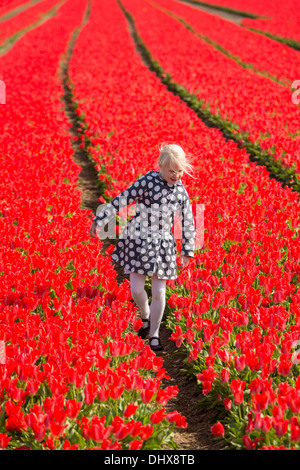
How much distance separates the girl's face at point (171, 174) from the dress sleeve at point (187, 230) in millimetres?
270

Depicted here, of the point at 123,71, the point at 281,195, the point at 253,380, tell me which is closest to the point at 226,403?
the point at 253,380

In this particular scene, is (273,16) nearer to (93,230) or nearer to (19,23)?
(19,23)

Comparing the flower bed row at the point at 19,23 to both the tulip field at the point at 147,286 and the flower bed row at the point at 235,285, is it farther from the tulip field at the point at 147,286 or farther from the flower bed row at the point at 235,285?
the flower bed row at the point at 235,285

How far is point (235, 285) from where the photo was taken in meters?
5.45

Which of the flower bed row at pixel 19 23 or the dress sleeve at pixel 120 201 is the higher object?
the flower bed row at pixel 19 23

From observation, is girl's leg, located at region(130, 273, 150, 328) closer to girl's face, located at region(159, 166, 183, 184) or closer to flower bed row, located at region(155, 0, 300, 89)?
girl's face, located at region(159, 166, 183, 184)

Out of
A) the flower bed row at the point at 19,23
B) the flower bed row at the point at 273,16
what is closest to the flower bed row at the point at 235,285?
the flower bed row at the point at 273,16

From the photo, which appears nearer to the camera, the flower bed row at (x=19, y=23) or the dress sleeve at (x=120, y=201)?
the dress sleeve at (x=120, y=201)

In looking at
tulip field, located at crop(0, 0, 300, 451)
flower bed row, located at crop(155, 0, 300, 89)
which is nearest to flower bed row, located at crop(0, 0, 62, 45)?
flower bed row, located at crop(155, 0, 300, 89)

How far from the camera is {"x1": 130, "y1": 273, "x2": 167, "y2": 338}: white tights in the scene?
5.14 m

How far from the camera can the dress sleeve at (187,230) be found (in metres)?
5.16

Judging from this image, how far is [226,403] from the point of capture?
404 centimetres

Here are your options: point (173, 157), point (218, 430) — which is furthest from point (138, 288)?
point (218, 430)

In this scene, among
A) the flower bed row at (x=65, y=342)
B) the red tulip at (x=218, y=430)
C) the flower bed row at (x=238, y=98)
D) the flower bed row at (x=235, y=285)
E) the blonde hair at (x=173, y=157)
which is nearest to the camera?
the flower bed row at (x=65, y=342)
